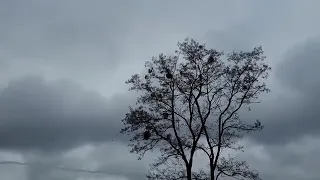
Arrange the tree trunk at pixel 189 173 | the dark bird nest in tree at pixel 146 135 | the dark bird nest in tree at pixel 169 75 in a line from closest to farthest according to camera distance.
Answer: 1. the tree trunk at pixel 189 173
2. the dark bird nest in tree at pixel 146 135
3. the dark bird nest in tree at pixel 169 75

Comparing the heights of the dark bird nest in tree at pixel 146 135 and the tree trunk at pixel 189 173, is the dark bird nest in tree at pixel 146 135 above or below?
above

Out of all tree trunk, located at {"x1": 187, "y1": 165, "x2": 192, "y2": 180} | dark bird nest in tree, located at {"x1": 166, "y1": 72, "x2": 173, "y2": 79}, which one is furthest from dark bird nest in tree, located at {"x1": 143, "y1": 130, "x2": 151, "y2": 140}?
dark bird nest in tree, located at {"x1": 166, "y1": 72, "x2": 173, "y2": 79}

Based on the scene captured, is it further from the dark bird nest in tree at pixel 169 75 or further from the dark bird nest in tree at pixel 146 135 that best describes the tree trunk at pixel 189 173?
the dark bird nest in tree at pixel 169 75

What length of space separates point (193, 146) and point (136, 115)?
13.1 ft

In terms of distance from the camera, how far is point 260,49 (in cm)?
4134

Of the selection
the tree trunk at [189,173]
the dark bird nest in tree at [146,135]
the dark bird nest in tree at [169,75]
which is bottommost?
the tree trunk at [189,173]

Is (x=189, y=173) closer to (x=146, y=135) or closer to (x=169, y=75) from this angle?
(x=146, y=135)

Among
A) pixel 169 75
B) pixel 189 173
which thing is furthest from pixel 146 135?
pixel 169 75

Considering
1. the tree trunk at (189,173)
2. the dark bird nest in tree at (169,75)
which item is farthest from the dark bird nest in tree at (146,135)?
the dark bird nest in tree at (169,75)

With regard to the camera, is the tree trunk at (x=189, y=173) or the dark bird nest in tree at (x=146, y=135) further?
the dark bird nest in tree at (x=146, y=135)

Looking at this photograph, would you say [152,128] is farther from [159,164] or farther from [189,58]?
[189,58]

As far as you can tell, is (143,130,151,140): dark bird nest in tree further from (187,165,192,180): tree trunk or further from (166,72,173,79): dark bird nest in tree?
(166,72,173,79): dark bird nest in tree

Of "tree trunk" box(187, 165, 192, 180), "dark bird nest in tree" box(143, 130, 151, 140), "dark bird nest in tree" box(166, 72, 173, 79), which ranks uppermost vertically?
"dark bird nest in tree" box(166, 72, 173, 79)

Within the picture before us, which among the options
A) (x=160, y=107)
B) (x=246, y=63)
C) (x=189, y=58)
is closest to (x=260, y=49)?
(x=246, y=63)
